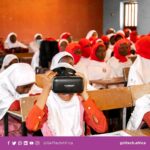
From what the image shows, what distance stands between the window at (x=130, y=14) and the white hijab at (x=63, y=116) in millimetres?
9327

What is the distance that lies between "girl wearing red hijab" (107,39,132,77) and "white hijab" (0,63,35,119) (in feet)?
10.5

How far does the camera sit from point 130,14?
11.4m

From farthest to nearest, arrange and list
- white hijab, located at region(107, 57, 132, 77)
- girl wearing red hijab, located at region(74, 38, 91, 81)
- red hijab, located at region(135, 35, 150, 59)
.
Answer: white hijab, located at region(107, 57, 132, 77)
girl wearing red hijab, located at region(74, 38, 91, 81)
red hijab, located at region(135, 35, 150, 59)

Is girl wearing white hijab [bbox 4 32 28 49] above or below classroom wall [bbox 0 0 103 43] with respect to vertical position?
below

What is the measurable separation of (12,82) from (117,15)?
1022 cm

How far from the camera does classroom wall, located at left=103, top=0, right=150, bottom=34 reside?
12.0m

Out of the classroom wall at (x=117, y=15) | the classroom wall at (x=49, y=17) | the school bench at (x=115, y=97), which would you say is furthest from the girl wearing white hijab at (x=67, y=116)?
the classroom wall at (x=117, y=15)

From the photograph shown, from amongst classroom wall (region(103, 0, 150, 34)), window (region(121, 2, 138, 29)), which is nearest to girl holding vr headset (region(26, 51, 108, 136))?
window (region(121, 2, 138, 29))

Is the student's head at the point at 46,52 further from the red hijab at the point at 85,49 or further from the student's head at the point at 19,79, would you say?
the student's head at the point at 19,79

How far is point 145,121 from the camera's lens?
226 centimetres

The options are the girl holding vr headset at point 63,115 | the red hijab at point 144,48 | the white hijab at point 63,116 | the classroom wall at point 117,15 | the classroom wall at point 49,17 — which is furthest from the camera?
the classroom wall at point 117,15

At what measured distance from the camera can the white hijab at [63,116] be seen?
2.31m

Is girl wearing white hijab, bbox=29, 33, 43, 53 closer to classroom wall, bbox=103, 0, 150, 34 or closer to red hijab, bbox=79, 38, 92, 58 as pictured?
classroom wall, bbox=103, 0, 150, 34
